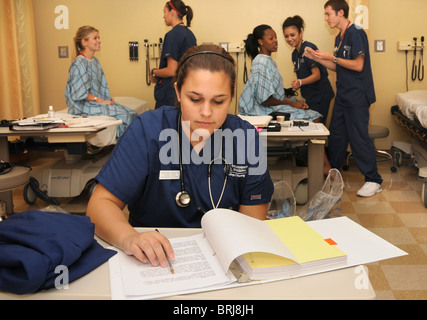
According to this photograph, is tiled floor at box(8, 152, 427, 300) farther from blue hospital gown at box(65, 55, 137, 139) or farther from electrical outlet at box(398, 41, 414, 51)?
electrical outlet at box(398, 41, 414, 51)

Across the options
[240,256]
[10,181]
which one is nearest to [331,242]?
[240,256]

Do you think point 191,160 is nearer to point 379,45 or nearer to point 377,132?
point 377,132

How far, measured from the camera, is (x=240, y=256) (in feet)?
3.44

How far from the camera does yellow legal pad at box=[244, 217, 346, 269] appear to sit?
1013mm

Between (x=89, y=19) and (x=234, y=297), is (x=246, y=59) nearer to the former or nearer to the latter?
(x=89, y=19)

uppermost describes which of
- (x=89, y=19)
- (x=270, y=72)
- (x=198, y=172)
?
(x=89, y=19)

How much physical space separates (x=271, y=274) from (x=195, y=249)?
23 cm

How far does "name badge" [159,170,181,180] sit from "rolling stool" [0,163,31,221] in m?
1.74

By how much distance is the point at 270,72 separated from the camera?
351 centimetres

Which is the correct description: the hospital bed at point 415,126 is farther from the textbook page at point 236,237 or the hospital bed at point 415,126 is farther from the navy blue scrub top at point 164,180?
the textbook page at point 236,237

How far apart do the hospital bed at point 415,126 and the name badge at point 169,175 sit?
241 cm

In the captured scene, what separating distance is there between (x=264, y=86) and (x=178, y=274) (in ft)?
8.69
